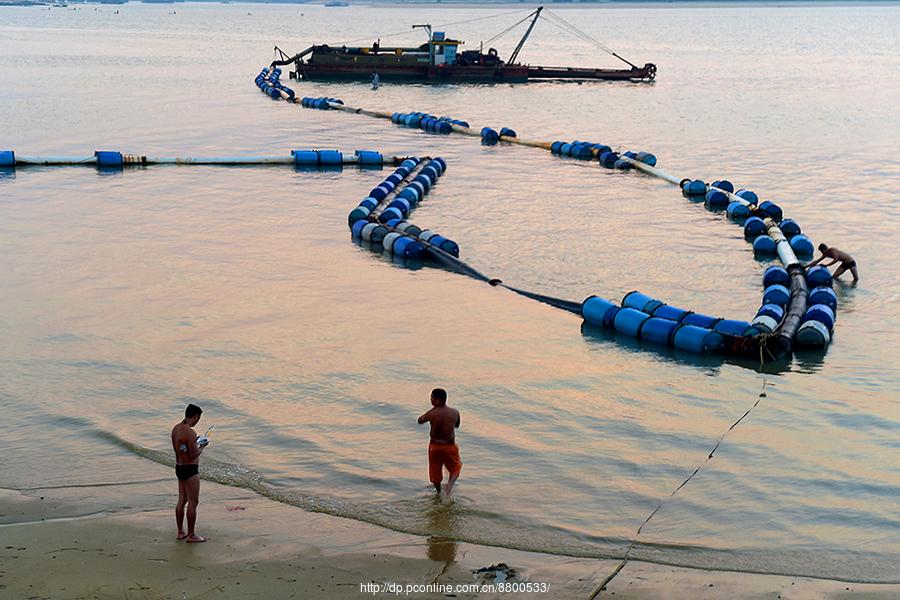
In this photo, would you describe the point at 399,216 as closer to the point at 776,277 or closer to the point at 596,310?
the point at 596,310

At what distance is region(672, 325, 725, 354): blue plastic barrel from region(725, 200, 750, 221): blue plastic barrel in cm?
1362

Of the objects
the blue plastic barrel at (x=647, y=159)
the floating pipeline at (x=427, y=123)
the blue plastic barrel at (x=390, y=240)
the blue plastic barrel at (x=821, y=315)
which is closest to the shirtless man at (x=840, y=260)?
the blue plastic barrel at (x=821, y=315)

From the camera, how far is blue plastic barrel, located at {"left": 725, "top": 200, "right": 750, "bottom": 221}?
1348 inches

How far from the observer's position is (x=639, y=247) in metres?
30.4

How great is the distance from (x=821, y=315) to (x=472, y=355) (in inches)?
301

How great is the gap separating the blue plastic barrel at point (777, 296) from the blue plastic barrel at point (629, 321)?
10.5 feet

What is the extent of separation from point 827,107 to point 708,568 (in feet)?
208

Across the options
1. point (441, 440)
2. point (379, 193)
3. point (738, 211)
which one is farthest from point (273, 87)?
point (441, 440)

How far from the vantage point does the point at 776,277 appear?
25234 mm

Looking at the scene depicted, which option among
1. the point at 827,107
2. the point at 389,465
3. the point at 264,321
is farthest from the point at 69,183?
the point at 827,107

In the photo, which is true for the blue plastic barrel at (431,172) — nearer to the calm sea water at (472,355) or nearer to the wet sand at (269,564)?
the calm sea water at (472,355)

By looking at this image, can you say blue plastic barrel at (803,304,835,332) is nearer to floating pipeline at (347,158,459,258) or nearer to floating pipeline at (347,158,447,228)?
floating pipeline at (347,158,459,258)

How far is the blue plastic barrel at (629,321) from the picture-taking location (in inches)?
880

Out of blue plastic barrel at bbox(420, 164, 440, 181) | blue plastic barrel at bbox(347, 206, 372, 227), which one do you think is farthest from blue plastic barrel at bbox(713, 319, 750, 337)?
blue plastic barrel at bbox(420, 164, 440, 181)
